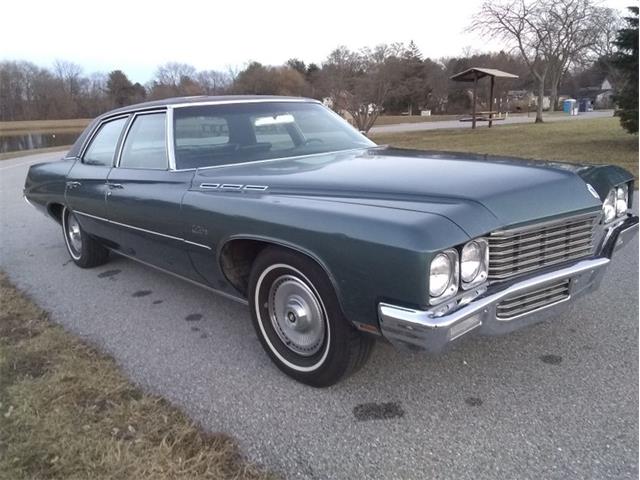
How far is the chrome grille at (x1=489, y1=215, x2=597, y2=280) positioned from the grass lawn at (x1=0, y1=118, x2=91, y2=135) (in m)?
41.1

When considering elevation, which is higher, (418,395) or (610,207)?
(610,207)

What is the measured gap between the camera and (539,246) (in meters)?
2.54

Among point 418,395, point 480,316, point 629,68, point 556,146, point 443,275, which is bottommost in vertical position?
point 418,395

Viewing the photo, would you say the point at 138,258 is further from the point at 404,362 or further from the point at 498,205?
the point at 498,205

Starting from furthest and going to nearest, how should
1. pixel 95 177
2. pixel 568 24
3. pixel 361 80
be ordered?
1. pixel 568 24
2. pixel 361 80
3. pixel 95 177

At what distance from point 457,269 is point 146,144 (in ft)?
9.06

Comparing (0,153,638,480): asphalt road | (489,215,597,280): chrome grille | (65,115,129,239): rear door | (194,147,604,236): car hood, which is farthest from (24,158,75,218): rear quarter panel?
(489,215,597,280): chrome grille

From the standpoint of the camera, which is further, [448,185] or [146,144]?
[146,144]

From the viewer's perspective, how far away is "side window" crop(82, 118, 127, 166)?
457 centimetres

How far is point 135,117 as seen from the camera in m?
4.32

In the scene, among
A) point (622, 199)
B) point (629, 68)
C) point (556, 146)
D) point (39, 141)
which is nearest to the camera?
point (622, 199)

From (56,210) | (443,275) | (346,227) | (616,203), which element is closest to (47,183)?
(56,210)

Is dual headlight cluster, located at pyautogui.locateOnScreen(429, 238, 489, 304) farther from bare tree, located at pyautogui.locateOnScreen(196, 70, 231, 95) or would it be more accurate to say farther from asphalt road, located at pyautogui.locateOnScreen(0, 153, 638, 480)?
bare tree, located at pyautogui.locateOnScreen(196, 70, 231, 95)

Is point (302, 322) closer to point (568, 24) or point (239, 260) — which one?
point (239, 260)
